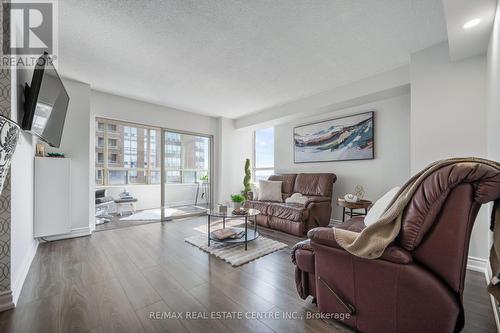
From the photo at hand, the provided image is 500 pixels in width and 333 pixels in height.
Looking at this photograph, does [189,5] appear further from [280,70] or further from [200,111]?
[200,111]

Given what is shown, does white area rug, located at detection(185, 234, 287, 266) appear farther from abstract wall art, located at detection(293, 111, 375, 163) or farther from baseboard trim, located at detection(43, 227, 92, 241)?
abstract wall art, located at detection(293, 111, 375, 163)

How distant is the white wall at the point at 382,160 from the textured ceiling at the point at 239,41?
2.68 ft

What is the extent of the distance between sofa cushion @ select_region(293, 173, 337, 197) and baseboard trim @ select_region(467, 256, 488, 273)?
192 cm

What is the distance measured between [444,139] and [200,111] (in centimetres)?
434

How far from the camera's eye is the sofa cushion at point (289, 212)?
3.38m

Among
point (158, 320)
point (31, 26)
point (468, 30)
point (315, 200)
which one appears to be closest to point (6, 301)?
point (158, 320)

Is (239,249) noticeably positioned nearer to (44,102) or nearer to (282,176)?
(282,176)

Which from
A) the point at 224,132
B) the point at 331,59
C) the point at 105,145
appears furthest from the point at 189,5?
the point at 105,145

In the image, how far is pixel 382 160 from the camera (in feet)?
11.7

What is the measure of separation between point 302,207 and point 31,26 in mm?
3928

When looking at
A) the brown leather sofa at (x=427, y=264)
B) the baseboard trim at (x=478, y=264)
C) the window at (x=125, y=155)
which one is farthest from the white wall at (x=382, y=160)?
the window at (x=125, y=155)

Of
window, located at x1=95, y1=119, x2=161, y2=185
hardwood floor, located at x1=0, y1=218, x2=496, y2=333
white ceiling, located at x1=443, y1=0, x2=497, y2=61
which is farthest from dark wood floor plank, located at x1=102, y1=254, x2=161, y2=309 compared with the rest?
window, located at x1=95, y1=119, x2=161, y2=185

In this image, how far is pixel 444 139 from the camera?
2.35 metres

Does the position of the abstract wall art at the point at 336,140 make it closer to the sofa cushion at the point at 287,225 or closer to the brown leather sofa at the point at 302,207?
the brown leather sofa at the point at 302,207
